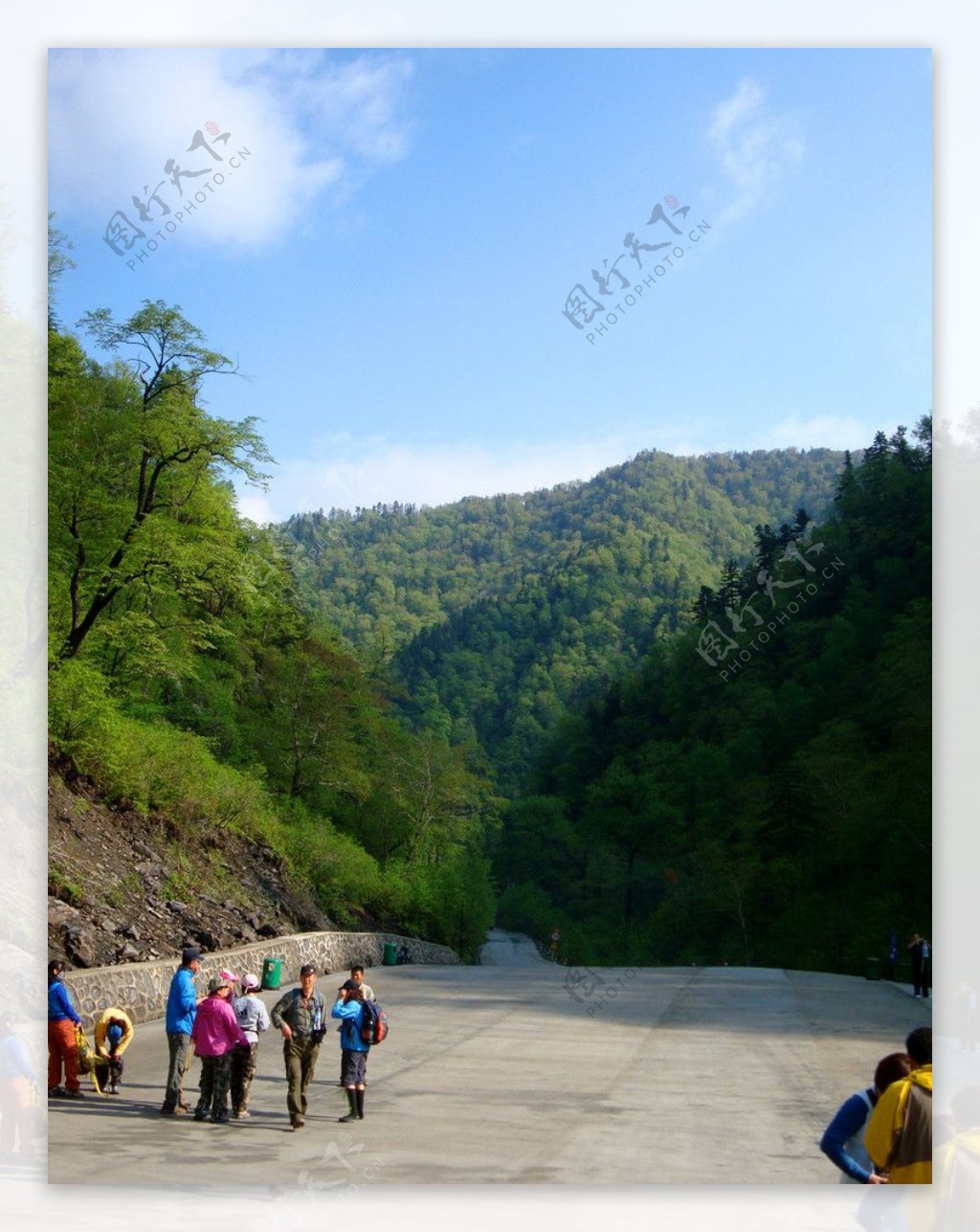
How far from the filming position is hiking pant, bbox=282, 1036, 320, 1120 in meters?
11.4

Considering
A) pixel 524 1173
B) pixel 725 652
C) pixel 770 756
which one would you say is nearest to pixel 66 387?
pixel 524 1173

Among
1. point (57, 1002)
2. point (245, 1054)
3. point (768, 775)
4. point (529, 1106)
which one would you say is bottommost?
point (768, 775)

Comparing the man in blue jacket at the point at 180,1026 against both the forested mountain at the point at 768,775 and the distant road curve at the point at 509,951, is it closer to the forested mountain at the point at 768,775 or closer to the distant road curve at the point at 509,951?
the forested mountain at the point at 768,775

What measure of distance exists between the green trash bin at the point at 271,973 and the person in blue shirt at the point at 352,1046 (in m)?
9.67

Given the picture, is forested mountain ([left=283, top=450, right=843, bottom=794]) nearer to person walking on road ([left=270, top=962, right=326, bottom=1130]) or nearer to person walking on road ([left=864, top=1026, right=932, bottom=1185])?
person walking on road ([left=270, top=962, right=326, bottom=1130])

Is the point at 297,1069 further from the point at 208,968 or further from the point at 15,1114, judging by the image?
the point at 208,968

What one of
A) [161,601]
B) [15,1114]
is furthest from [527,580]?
[15,1114]

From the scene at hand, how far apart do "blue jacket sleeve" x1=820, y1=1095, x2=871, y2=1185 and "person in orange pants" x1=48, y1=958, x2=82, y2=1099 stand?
8281mm

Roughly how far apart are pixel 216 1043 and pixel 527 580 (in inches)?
4469

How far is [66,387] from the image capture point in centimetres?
2334

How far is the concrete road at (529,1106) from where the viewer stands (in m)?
10.4

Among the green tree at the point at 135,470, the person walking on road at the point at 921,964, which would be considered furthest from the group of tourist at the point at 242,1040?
the person walking on road at the point at 921,964

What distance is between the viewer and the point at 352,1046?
11.7 m

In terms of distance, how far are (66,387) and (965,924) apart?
17.7 metres
